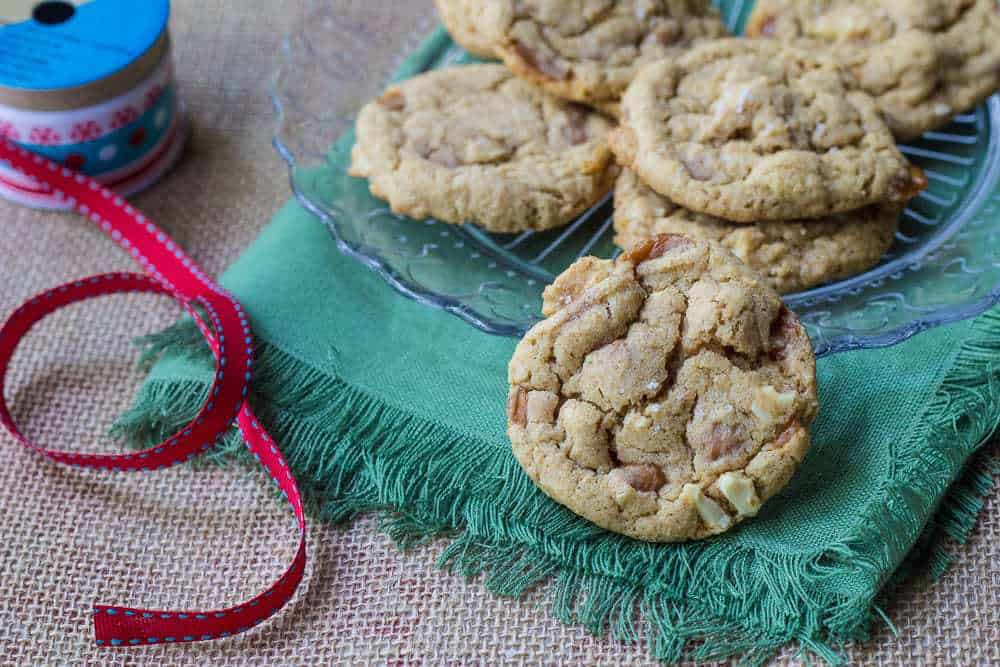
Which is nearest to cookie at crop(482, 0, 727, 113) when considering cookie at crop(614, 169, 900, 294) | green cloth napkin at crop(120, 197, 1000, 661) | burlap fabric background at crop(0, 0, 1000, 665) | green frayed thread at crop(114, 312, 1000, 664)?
cookie at crop(614, 169, 900, 294)

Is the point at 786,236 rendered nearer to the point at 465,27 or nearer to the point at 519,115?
the point at 519,115

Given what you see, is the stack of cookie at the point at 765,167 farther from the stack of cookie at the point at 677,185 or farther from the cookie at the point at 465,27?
the cookie at the point at 465,27

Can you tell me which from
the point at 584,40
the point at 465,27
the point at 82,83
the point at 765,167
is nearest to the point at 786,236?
the point at 765,167

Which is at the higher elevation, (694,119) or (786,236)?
(694,119)

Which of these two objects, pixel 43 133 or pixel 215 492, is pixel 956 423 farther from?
pixel 43 133

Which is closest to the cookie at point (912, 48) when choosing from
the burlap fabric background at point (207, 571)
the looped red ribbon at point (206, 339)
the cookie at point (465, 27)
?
the cookie at point (465, 27)

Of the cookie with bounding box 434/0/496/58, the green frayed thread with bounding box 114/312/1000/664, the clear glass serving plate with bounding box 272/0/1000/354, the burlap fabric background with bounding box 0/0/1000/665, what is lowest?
the burlap fabric background with bounding box 0/0/1000/665

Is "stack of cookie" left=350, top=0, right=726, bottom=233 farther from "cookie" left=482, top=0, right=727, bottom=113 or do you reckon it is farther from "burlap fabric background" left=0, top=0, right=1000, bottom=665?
"burlap fabric background" left=0, top=0, right=1000, bottom=665
